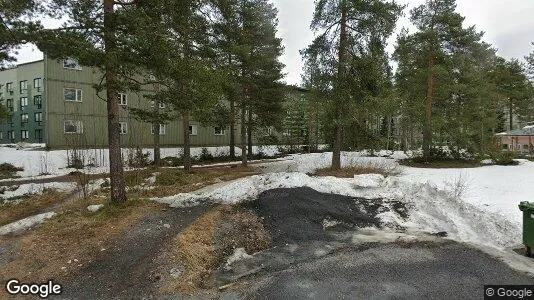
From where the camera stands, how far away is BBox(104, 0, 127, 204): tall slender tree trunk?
8039mm

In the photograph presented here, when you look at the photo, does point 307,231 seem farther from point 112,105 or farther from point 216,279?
point 112,105

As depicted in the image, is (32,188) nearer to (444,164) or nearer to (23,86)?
(444,164)

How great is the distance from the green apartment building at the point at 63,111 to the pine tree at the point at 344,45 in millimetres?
9293

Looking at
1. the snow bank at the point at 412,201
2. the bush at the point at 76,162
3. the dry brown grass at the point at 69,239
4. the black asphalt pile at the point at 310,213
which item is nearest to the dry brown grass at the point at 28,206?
the dry brown grass at the point at 69,239

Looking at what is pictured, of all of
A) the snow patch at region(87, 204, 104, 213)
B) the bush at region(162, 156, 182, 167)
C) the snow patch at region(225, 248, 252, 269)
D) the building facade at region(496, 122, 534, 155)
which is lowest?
the snow patch at region(225, 248, 252, 269)

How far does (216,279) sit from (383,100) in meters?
12.5

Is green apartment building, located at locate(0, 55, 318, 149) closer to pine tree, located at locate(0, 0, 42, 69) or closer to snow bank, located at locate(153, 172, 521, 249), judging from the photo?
snow bank, located at locate(153, 172, 521, 249)

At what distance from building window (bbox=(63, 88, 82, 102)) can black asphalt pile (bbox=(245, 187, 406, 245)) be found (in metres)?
26.7

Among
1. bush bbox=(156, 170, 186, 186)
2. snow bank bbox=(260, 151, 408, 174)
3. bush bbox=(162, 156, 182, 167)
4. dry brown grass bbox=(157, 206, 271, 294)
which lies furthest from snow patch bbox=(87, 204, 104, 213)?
bush bbox=(162, 156, 182, 167)

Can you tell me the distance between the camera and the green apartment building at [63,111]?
95.1ft

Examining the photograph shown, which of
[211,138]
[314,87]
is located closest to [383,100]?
[314,87]

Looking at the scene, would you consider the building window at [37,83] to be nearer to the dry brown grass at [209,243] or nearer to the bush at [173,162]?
the bush at [173,162]

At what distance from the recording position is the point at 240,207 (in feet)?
32.5

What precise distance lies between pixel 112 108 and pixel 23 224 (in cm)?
382
